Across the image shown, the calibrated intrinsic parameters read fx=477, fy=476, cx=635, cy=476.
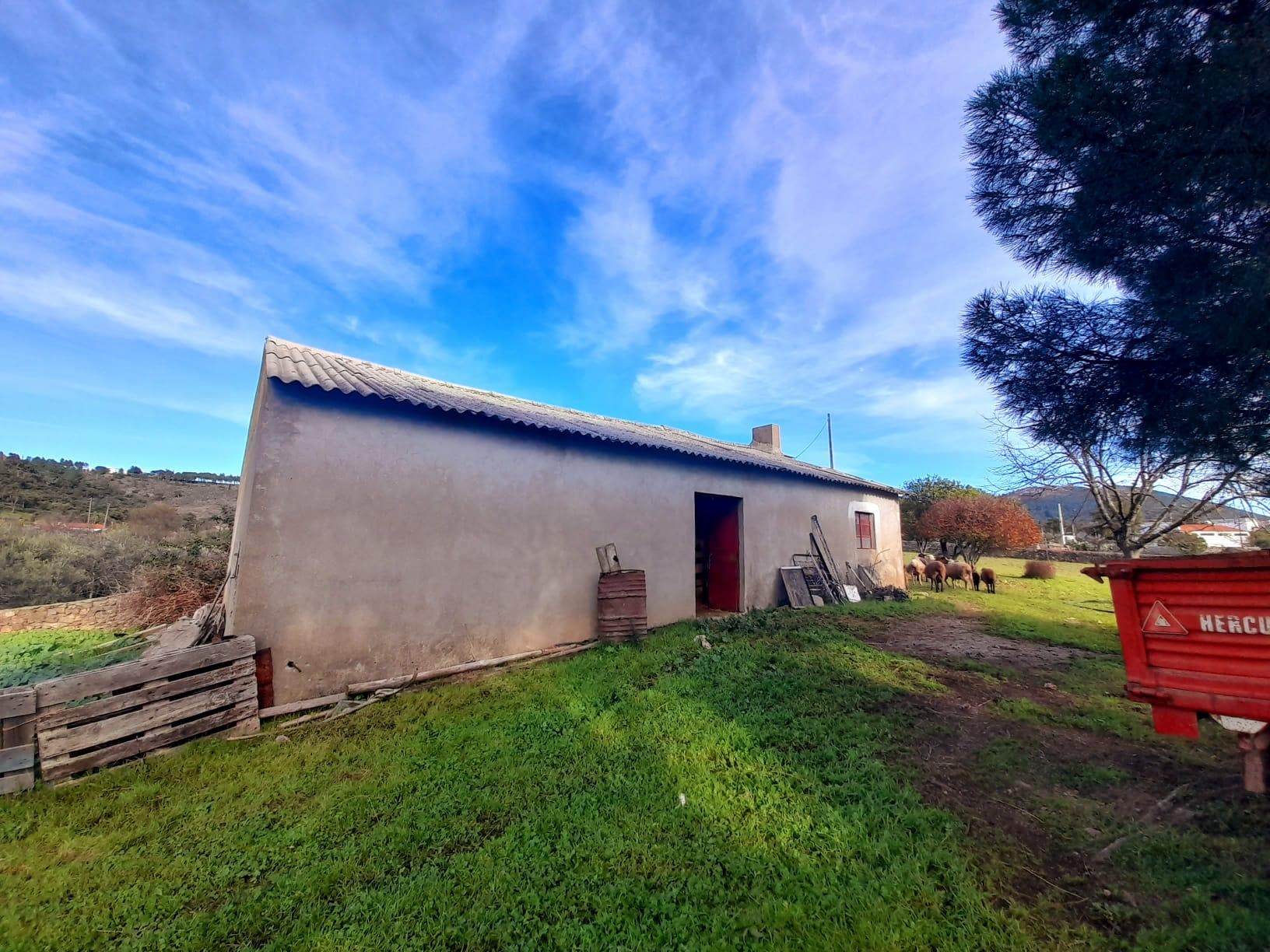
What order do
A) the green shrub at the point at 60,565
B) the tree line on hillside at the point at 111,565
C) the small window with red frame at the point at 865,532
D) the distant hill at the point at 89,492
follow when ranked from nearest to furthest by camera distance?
the tree line on hillside at the point at 111,565 → the green shrub at the point at 60,565 → the small window with red frame at the point at 865,532 → the distant hill at the point at 89,492

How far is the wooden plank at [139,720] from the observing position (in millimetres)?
3387

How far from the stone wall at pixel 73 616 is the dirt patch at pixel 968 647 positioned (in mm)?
14882

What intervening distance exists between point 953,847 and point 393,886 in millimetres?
3056

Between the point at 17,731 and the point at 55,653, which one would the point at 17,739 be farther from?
the point at 55,653

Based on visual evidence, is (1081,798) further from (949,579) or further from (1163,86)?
(949,579)

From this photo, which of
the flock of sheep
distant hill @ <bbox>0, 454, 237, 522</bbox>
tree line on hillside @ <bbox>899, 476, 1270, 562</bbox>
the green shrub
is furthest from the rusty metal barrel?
distant hill @ <bbox>0, 454, 237, 522</bbox>

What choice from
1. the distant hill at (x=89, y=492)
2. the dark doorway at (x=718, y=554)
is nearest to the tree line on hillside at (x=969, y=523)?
the dark doorway at (x=718, y=554)

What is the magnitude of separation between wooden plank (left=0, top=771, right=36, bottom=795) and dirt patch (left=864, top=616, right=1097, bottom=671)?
881cm

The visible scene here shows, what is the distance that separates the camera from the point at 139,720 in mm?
3750

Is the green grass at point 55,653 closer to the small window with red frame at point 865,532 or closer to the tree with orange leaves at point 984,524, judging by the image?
the small window with red frame at point 865,532

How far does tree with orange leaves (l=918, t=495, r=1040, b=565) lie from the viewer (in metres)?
18.2

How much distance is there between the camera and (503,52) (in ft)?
24.8

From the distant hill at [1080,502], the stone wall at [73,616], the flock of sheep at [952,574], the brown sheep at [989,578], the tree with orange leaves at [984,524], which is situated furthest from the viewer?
the tree with orange leaves at [984,524]

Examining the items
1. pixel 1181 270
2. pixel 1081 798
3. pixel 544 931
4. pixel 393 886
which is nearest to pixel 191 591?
pixel 393 886
